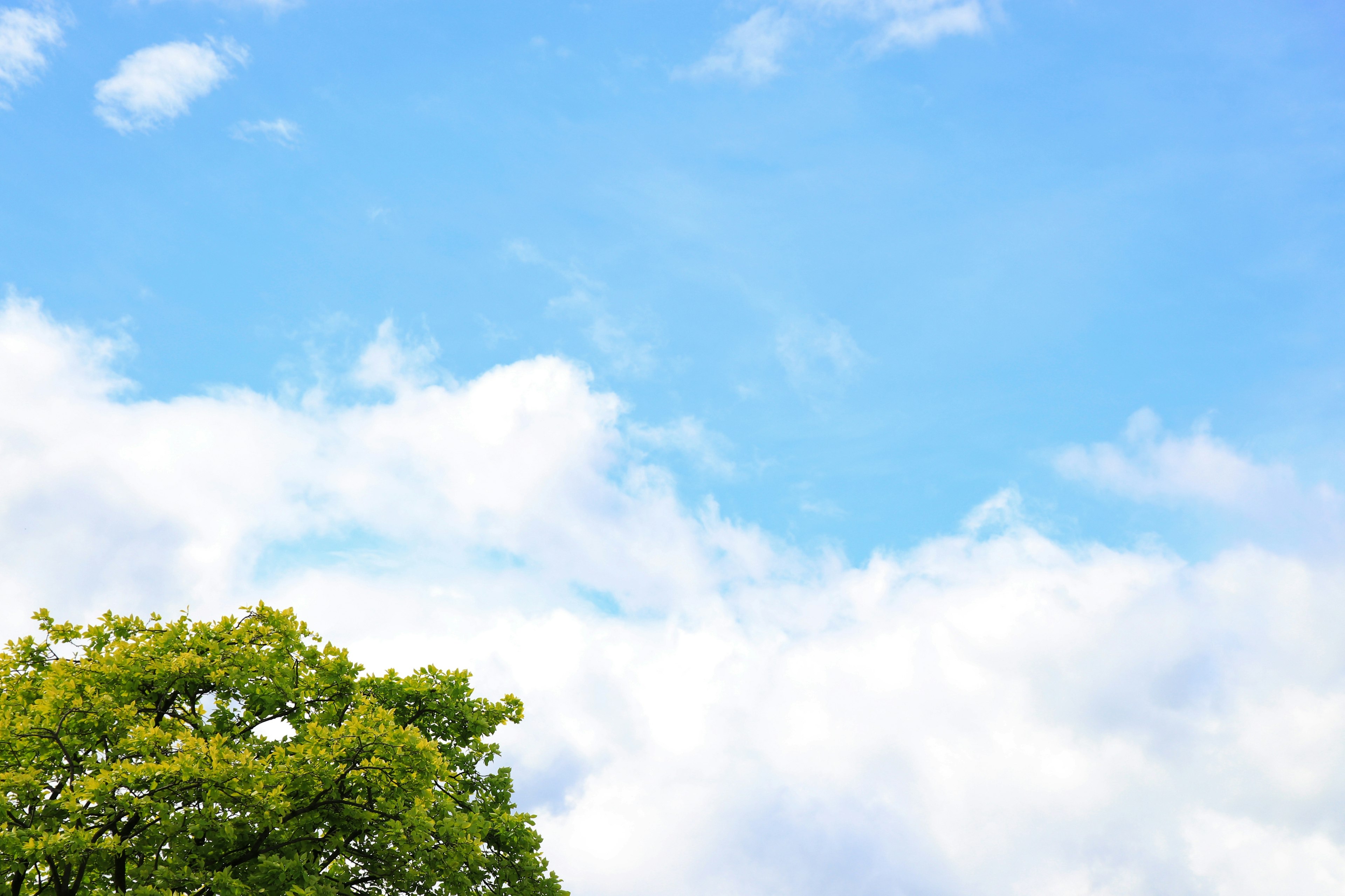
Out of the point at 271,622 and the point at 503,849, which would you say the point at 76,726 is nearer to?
the point at 271,622

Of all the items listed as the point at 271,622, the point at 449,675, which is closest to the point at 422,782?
the point at 449,675

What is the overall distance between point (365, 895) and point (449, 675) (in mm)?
5517

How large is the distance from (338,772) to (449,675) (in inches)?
210

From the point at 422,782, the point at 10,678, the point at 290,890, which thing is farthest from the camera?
the point at 10,678

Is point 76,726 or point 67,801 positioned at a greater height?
point 76,726

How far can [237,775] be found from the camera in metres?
18.9

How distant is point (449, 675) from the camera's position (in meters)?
25.1

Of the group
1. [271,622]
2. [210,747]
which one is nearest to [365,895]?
[210,747]

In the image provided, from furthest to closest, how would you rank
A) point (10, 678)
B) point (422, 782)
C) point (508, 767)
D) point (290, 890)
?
point (508, 767) → point (10, 678) → point (422, 782) → point (290, 890)

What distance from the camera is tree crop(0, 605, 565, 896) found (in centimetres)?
1933

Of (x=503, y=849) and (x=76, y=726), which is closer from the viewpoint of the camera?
(x=76, y=726)

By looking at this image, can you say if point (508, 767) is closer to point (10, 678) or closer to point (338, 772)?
point (338, 772)

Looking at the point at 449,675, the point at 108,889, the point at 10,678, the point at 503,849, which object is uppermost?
the point at 449,675

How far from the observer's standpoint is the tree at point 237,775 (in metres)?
19.3
